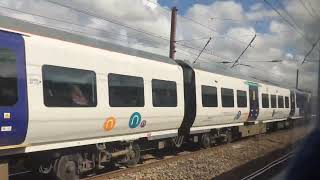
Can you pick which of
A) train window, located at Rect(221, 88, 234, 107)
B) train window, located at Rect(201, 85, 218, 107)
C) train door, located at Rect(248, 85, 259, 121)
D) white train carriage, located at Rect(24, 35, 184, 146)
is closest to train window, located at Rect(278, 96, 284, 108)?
train door, located at Rect(248, 85, 259, 121)

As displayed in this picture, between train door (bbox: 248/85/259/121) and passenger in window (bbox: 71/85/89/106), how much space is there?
13811 millimetres

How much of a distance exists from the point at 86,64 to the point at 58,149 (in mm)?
1827

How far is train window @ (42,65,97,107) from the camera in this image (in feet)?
28.6

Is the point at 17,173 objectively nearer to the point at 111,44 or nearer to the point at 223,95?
the point at 111,44

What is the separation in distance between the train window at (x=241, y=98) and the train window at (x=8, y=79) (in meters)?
13.7

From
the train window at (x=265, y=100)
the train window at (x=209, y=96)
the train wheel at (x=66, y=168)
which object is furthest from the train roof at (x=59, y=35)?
the train window at (x=265, y=100)

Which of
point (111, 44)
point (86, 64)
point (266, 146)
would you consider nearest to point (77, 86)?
point (86, 64)

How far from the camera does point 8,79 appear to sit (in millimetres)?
7773

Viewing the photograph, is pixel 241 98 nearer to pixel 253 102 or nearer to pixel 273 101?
pixel 253 102

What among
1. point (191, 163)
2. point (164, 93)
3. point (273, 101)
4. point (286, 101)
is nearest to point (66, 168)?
point (164, 93)

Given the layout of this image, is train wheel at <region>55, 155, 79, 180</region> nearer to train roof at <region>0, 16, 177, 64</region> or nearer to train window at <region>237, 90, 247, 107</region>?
train roof at <region>0, 16, 177, 64</region>

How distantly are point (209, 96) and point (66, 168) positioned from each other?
26.9 feet

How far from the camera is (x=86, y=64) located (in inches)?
390

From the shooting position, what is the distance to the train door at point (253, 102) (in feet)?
73.7
